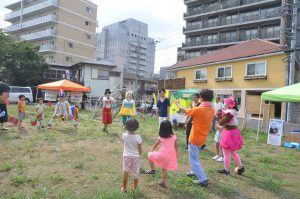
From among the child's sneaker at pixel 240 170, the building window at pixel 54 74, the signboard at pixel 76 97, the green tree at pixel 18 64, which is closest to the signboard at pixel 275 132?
the child's sneaker at pixel 240 170

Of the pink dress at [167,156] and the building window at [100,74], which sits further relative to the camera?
the building window at [100,74]

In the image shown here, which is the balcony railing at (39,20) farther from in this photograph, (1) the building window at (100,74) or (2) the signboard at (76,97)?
(2) the signboard at (76,97)

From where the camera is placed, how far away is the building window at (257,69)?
77.3ft

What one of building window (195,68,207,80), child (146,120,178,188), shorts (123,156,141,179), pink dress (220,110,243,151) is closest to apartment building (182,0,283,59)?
building window (195,68,207,80)

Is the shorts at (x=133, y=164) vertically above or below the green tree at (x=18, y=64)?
below

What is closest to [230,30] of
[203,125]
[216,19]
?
[216,19]

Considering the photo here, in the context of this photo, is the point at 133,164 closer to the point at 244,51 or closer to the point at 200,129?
the point at 200,129

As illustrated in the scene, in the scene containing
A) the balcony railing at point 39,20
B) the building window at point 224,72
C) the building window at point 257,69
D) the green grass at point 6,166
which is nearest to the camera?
the green grass at point 6,166

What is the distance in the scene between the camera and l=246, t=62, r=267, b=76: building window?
Result: 23547 millimetres

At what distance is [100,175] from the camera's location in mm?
5652

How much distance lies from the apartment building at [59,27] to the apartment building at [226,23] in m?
18.0

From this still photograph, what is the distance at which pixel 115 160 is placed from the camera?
22.8ft

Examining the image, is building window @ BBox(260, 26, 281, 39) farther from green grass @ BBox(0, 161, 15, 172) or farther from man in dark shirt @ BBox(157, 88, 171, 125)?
green grass @ BBox(0, 161, 15, 172)

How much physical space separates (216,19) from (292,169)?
4520 cm
